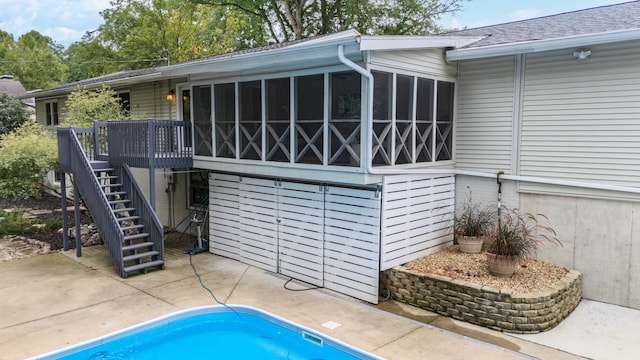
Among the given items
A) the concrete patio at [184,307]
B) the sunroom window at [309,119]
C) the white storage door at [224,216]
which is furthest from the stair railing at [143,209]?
the sunroom window at [309,119]

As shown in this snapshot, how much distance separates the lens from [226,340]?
6.50m

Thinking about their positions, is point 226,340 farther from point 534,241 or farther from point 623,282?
point 623,282

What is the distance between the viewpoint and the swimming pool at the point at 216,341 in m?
5.95

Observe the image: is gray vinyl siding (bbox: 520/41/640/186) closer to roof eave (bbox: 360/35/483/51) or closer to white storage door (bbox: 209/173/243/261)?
roof eave (bbox: 360/35/483/51)

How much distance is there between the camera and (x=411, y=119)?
314 inches

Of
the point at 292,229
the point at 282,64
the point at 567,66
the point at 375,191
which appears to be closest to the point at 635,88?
the point at 567,66

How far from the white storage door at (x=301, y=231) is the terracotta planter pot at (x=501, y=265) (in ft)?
9.29

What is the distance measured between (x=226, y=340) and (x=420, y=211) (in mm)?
3898

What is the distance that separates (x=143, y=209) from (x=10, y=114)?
1525 centimetres

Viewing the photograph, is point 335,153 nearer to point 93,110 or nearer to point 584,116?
point 584,116

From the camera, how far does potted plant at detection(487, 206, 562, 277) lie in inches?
277

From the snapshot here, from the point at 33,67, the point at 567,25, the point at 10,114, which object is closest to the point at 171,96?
the point at 567,25

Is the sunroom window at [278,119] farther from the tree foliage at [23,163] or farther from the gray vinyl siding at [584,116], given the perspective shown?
the tree foliage at [23,163]

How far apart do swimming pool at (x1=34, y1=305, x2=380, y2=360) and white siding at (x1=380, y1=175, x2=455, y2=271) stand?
187 cm
